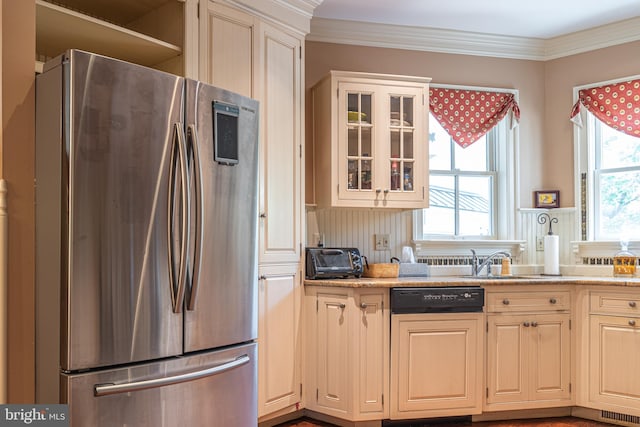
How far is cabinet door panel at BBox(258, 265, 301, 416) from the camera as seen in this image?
3.25 meters

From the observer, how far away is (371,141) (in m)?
3.78

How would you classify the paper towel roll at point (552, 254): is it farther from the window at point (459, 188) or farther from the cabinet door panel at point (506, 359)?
the cabinet door panel at point (506, 359)

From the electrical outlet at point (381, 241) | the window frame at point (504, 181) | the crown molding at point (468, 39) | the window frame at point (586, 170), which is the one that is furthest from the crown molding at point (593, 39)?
the electrical outlet at point (381, 241)

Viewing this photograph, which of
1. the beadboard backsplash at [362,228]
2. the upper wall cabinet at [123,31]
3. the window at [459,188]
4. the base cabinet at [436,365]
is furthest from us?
the window at [459,188]

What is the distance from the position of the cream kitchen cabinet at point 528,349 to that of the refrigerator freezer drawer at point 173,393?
1679 mm

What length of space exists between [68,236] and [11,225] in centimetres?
28

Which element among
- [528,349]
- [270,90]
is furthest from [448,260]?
[270,90]

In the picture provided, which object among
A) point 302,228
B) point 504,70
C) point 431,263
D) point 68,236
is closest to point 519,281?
point 431,263

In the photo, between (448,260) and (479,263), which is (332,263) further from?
(479,263)

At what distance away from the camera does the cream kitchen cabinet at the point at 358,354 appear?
10.9ft

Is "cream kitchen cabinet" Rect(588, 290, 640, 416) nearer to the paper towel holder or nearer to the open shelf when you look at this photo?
the paper towel holder

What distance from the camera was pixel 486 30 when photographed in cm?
425

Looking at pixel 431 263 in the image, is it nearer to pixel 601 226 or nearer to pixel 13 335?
pixel 601 226

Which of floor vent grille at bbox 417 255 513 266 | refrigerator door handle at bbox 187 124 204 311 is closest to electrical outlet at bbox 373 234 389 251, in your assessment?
floor vent grille at bbox 417 255 513 266
